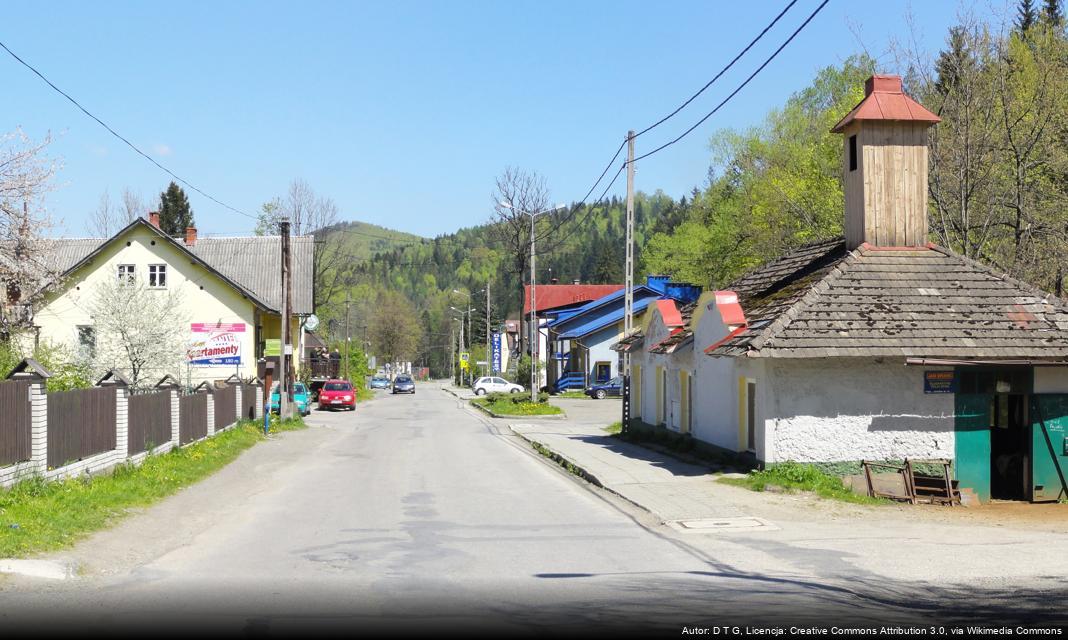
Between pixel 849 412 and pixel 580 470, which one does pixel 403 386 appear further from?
pixel 849 412

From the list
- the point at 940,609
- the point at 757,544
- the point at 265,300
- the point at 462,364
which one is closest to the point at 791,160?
the point at 265,300

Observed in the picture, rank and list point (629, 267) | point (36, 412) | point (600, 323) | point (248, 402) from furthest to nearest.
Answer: point (600, 323) → point (248, 402) → point (629, 267) → point (36, 412)

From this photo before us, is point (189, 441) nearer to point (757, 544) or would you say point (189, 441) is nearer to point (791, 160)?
point (757, 544)

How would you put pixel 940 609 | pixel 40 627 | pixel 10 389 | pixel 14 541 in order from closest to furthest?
1. pixel 40 627
2. pixel 940 609
3. pixel 14 541
4. pixel 10 389

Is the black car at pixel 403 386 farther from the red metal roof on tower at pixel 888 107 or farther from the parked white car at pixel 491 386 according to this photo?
the red metal roof on tower at pixel 888 107

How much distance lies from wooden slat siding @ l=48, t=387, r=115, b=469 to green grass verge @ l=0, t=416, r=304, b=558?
0.47 meters

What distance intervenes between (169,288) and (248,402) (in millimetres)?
12551

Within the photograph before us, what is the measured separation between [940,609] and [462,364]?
88207 mm

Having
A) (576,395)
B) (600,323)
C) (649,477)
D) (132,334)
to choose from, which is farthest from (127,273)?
(649,477)

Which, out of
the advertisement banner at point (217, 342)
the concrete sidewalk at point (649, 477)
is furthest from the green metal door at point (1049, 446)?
the advertisement banner at point (217, 342)

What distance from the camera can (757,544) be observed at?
1253 centimetres

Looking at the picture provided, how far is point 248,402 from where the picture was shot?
36.1 m

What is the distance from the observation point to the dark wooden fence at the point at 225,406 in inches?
1169

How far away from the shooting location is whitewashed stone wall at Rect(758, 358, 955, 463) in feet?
57.7
